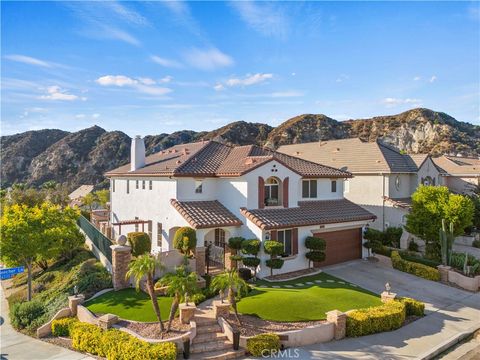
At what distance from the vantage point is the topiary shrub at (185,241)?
63.3 ft

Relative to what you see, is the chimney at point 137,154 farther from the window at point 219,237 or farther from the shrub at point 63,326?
the shrub at point 63,326

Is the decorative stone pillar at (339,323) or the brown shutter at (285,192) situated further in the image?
the brown shutter at (285,192)

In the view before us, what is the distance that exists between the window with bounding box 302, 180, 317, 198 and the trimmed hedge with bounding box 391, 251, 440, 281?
710 centimetres

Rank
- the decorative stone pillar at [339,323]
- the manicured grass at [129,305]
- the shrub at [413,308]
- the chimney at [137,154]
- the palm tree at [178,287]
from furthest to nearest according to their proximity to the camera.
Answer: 1. the chimney at [137,154]
2. the shrub at [413,308]
3. the manicured grass at [129,305]
4. the decorative stone pillar at [339,323]
5. the palm tree at [178,287]

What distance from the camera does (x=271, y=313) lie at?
14.9 metres

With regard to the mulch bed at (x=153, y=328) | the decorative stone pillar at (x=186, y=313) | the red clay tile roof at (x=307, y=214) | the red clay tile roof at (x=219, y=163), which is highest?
the red clay tile roof at (x=219, y=163)

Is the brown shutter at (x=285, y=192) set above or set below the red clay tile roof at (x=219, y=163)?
below

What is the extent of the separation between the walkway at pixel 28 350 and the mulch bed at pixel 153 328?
1724 mm

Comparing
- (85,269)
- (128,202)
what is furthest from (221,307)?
(128,202)

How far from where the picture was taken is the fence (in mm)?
22470

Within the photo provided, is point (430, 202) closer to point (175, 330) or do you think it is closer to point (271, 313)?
point (271, 313)

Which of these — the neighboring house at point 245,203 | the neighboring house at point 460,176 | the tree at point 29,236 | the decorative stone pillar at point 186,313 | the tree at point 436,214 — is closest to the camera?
the decorative stone pillar at point 186,313

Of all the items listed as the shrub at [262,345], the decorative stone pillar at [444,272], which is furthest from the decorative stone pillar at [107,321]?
the decorative stone pillar at [444,272]

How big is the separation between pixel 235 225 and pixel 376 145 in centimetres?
2110
